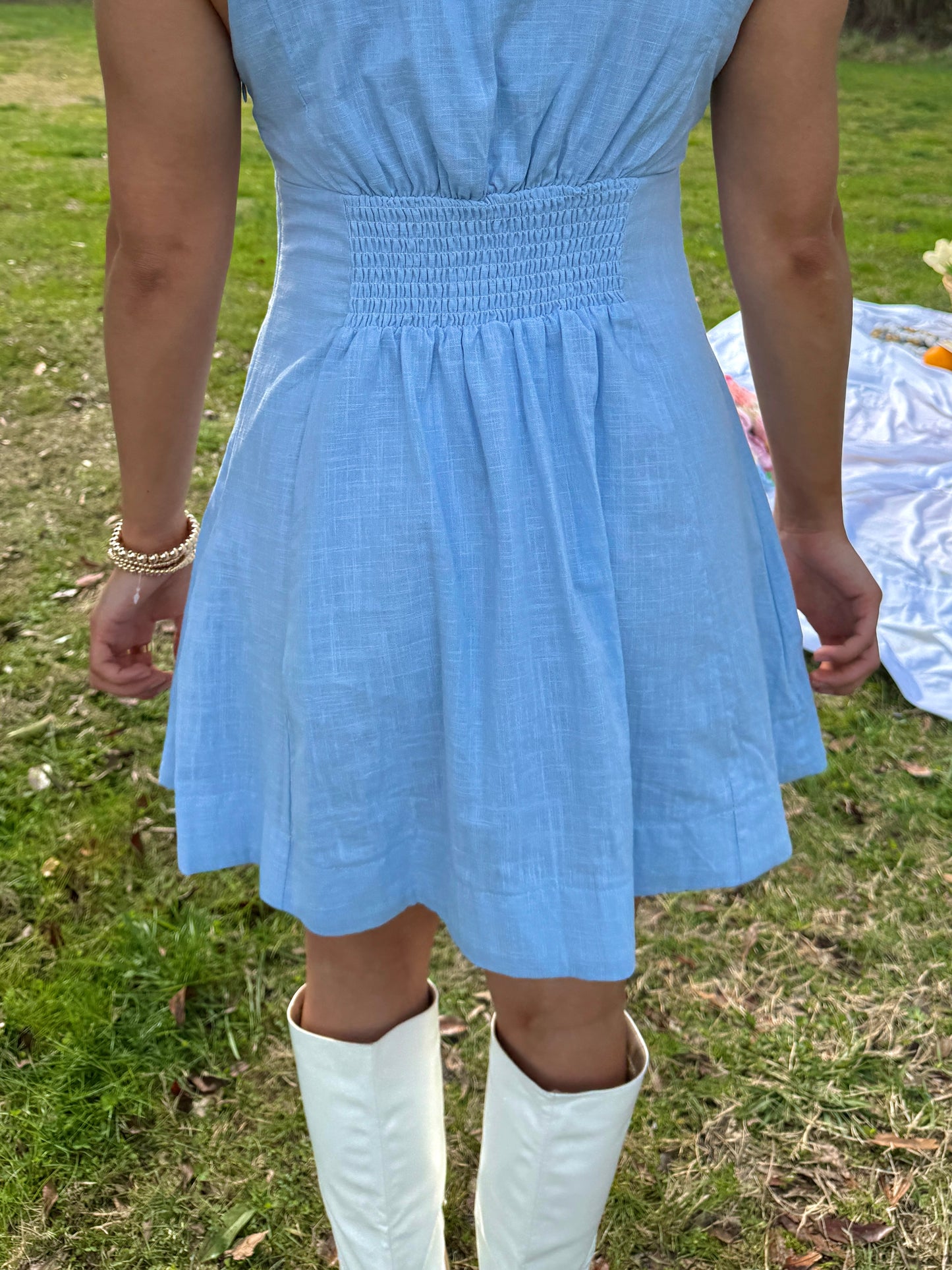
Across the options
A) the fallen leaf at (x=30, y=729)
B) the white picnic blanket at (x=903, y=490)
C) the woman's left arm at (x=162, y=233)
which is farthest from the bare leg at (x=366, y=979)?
the white picnic blanket at (x=903, y=490)

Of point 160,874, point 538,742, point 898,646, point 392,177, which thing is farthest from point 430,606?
point 898,646

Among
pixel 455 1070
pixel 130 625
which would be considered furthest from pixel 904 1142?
pixel 130 625

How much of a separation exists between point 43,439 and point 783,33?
4358 mm

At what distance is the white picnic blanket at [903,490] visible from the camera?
3537mm

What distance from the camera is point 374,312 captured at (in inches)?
44.0

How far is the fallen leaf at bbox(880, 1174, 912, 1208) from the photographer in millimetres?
1986

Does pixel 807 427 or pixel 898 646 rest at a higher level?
pixel 807 427

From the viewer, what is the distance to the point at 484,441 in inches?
43.3

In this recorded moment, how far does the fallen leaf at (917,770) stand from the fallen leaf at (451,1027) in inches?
59.7

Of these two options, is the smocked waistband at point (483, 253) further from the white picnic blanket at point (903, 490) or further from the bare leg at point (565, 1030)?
the white picnic blanket at point (903, 490)

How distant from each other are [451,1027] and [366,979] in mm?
1038

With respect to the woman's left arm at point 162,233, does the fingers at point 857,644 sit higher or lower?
lower

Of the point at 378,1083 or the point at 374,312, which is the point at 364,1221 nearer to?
the point at 378,1083

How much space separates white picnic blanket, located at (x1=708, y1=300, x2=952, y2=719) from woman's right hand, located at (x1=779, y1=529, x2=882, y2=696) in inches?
79.3
